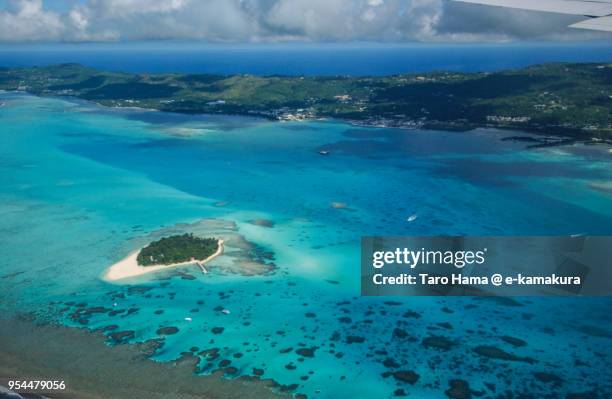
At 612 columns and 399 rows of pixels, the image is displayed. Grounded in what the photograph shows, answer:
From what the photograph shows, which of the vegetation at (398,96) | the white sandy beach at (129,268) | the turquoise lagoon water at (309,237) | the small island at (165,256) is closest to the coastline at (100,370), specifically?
the turquoise lagoon water at (309,237)

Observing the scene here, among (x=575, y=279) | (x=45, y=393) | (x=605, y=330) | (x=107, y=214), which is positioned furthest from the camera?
(x=107, y=214)

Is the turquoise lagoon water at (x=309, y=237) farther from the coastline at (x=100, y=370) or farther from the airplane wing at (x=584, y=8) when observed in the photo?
the airplane wing at (x=584, y=8)

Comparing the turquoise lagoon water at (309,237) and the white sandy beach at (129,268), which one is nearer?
the turquoise lagoon water at (309,237)

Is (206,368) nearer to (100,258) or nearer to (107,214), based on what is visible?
(100,258)

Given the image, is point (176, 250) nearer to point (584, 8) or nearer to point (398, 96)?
point (584, 8)

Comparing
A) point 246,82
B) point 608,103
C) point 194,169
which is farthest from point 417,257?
point 246,82

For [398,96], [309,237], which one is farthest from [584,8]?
[398,96]
